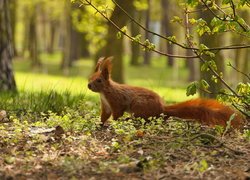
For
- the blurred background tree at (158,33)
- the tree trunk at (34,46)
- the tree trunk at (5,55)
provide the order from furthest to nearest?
the tree trunk at (34,46), the tree trunk at (5,55), the blurred background tree at (158,33)

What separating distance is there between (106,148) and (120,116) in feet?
6.00

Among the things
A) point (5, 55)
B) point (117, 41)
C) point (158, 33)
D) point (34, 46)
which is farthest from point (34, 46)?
point (5, 55)

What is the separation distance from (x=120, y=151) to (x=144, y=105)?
5.67ft

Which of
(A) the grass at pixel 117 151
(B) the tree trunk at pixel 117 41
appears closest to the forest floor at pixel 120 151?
(A) the grass at pixel 117 151

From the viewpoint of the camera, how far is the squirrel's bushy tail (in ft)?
19.5

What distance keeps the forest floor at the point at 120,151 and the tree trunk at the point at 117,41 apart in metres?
8.92

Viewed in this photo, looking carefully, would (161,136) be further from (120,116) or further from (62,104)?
(62,104)

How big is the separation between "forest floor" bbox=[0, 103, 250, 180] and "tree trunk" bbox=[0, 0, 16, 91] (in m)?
4.37

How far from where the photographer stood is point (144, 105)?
21.3 feet

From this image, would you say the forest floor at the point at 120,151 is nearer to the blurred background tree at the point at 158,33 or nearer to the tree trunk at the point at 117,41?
the blurred background tree at the point at 158,33

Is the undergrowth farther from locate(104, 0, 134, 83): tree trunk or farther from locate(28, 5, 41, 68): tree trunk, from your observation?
locate(28, 5, 41, 68): tree trunk

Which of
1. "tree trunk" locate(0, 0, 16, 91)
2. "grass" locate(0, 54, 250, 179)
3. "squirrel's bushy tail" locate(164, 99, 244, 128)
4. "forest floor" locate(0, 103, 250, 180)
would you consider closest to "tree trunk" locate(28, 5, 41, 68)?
"tree trunk" locate(0, 0, 16, 91)

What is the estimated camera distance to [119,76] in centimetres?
1744

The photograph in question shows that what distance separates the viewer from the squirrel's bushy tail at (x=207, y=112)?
19.5 ft
